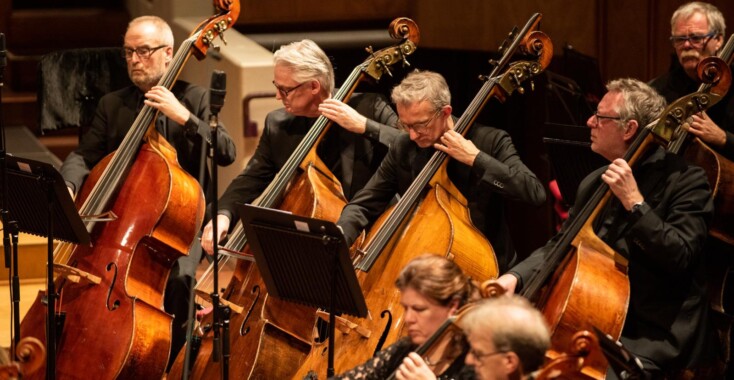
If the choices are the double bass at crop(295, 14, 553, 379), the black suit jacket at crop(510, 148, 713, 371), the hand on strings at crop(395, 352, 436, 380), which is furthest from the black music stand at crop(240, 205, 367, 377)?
the black suit jacket at crop(510, 148, 713, 371)

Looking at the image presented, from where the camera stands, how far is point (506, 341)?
2771 mm

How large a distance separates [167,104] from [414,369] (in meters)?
1.94

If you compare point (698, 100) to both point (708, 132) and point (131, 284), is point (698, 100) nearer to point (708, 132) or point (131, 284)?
point (708, 132)

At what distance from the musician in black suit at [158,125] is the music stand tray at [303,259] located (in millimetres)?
1085

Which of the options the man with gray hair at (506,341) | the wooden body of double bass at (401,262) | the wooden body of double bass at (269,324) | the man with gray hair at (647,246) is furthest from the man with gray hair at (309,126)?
the man with gray hair at (506,341)

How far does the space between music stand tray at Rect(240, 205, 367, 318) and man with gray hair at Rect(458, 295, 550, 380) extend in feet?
2.25

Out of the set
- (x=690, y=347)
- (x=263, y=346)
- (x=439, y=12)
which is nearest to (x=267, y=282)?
(x=263, y=346)

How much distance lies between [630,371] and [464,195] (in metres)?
1.40

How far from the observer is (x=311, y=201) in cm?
433

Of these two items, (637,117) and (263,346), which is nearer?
(637,117)

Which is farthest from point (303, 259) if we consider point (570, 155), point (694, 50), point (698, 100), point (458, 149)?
point (694, 50)

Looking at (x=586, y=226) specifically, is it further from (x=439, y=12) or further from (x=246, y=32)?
(x=246, y=32)

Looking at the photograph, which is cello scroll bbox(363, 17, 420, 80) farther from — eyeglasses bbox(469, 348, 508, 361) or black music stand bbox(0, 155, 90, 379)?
eyeglasses bbox(469, 348, 508, 361)

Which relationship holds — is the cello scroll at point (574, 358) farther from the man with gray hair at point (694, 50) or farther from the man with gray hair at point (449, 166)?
the man with gray hair at point (694, 50)
